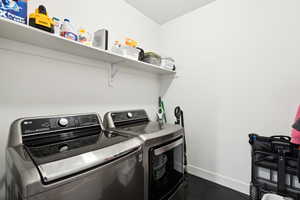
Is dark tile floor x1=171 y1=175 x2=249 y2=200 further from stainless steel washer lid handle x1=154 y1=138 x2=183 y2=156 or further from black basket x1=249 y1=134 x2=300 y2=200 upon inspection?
stainless steel washer lid handle x1=154 y1=138 x2=183 y2=156

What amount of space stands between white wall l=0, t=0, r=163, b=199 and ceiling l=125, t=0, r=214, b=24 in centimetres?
12

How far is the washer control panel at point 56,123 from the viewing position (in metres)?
0.90

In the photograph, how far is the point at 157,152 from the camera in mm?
1065

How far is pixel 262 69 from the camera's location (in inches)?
59.1

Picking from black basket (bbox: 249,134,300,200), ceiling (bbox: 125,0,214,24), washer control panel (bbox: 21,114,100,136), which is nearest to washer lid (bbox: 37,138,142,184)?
washer control panel (bbox: 21,114,100,136)

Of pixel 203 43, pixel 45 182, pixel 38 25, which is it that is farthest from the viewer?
pixel 203 43

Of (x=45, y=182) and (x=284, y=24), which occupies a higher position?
(x=284, y=24)

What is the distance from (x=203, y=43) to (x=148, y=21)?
968mm

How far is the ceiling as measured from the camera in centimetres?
188

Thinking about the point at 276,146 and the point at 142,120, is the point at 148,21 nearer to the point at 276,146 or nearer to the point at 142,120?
the point at 142,120

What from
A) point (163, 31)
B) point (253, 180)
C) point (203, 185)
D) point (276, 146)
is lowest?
point (203, 185)

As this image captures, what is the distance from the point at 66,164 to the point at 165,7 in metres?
2.24

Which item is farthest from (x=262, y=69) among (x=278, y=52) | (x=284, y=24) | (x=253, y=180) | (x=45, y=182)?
→ (x=45, y=182)

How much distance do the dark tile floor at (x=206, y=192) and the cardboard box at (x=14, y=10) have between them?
190cm
